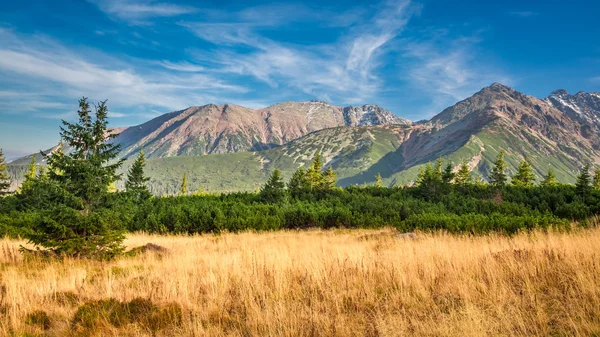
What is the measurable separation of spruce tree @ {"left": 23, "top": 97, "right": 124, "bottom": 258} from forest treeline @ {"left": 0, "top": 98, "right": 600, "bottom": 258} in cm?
2

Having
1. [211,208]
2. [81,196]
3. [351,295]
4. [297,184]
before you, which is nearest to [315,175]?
[297,184]

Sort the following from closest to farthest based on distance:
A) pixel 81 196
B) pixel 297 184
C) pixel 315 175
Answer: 1. pixel 81 196
2. pixel 297 184
3. pixel 315 175

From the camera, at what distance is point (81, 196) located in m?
9.04

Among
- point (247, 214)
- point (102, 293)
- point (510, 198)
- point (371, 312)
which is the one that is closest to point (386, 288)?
point (371, 312)

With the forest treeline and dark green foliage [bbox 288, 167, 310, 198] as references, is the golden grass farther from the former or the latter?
dark green foliage [bbox 288, 167, 310, 198]

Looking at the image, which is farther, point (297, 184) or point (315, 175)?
point (315, 175)

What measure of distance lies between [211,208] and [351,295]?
20400 mm

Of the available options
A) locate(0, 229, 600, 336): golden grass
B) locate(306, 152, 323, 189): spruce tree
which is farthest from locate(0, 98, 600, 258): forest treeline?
locate(306, 152, 323, 189): spruce tree

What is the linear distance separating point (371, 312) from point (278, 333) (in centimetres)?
148

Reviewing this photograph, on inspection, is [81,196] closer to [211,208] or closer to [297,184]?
[211,208]

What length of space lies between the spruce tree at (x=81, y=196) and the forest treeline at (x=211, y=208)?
25mm

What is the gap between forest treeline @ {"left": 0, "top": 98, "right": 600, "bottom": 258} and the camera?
8922mm

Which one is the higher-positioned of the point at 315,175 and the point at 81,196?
the point at 315,175

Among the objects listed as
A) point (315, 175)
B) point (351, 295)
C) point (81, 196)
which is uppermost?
point (315, 175)
